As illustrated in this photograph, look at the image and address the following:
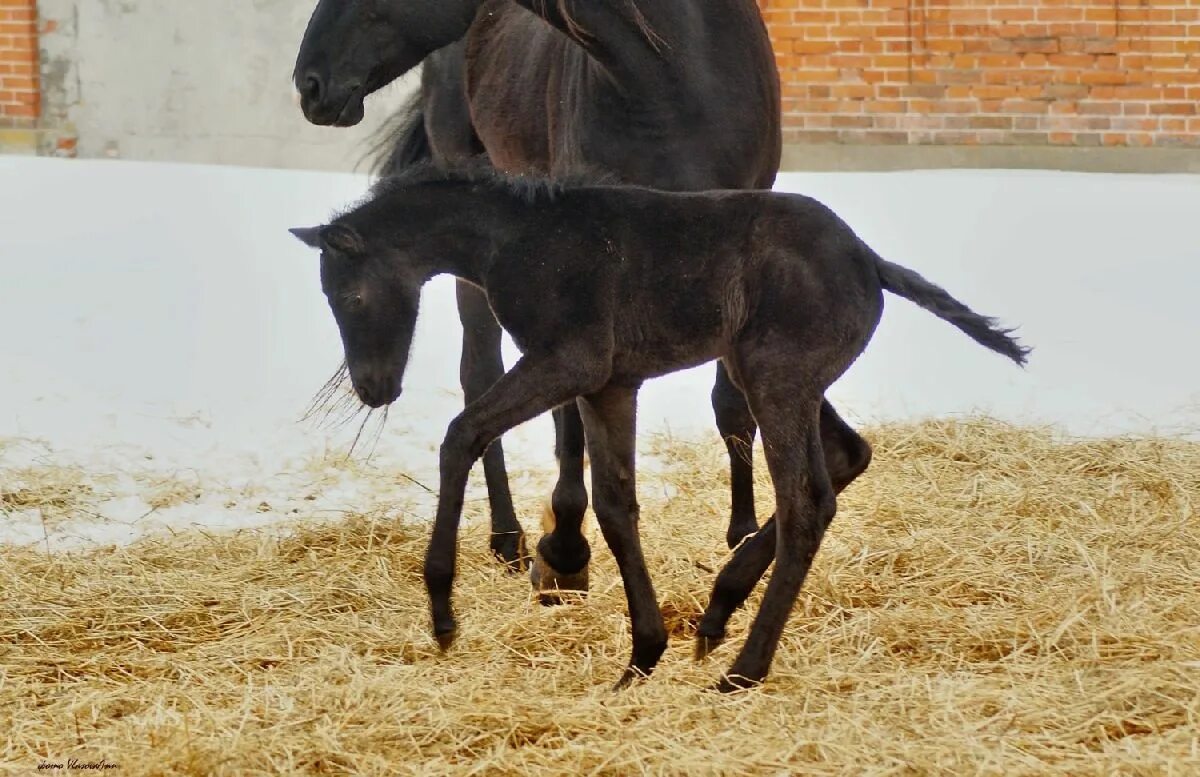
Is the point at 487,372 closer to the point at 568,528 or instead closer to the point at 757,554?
the point at 568,528

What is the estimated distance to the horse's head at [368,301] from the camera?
3391 millimetres

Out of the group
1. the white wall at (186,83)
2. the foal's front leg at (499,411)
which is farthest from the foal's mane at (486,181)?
the white wall at (186,83)

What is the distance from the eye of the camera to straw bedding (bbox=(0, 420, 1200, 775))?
2908 mm

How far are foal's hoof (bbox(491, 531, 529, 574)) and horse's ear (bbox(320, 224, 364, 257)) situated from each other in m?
1.84

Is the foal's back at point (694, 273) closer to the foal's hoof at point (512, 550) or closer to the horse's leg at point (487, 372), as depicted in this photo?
the foal's hoof at point (512, 550)

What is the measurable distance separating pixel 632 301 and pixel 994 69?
7949 mm

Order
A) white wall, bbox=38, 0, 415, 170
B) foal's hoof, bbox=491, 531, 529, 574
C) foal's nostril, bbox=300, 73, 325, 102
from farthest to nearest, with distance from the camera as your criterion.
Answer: white wall, bbox=38, 0, 415, 170 < foal's hoof, bbox=491, 531, 529, 574 < foal's nostril, bbox=300, 73, 325, 102

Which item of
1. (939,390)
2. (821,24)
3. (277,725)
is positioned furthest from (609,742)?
(821,24)

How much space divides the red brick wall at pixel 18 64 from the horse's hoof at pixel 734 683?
10.9 metres

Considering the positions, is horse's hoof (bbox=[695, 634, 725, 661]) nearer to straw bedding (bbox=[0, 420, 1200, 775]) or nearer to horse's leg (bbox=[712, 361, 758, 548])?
straw bedding (bbox=[0, 420, 1200, 775])

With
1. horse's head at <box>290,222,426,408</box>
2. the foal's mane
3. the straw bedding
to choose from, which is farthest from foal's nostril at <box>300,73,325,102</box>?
the straw bedding

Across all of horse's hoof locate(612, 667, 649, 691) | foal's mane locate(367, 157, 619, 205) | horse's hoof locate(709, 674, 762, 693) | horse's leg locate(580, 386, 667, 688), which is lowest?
horse's hoof locate(612, 667, 649, 691)

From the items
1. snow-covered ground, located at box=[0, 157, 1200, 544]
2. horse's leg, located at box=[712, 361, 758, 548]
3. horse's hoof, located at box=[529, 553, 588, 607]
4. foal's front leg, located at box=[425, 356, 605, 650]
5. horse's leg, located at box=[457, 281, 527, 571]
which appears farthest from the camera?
snow-covered ground, located at box=[0, 157, 1200, 544]

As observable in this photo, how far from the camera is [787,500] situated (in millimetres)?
3291
